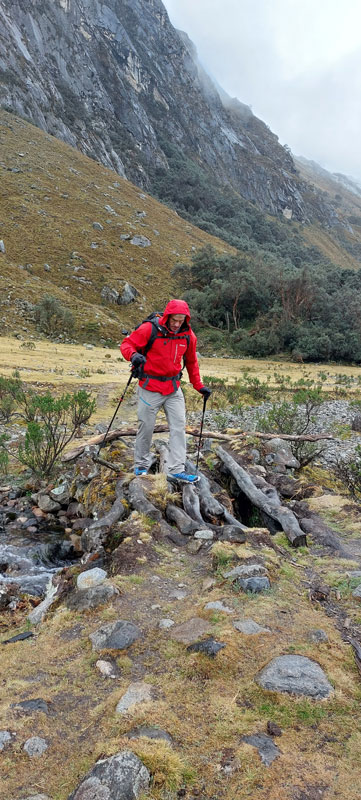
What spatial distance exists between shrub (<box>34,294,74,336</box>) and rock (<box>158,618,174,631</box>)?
31683mm

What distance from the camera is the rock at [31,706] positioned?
2.52m

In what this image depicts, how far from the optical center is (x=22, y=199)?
1950 inches

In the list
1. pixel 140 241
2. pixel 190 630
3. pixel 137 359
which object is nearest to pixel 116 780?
pixel 190 630

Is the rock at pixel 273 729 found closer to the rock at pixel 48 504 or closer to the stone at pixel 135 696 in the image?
the stone at pixel 135 696

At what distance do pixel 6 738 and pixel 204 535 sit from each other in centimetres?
293

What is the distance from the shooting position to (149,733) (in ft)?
7.43

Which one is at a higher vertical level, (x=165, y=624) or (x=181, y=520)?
(x=165, y=624)

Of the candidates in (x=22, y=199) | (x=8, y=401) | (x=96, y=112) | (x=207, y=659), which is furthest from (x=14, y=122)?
(x=207, y=659)

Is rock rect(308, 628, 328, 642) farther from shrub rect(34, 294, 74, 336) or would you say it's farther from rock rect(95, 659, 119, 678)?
shrub rect(34, 294, 74, 336)

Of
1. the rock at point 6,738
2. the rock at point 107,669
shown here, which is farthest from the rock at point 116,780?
the rock at point 107,669

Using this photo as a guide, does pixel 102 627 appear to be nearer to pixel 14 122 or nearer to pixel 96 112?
pixel 14 122

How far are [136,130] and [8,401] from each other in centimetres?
11262

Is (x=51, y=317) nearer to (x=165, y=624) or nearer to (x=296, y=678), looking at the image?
(x=165, y=624)

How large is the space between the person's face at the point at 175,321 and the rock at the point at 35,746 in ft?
13.6
